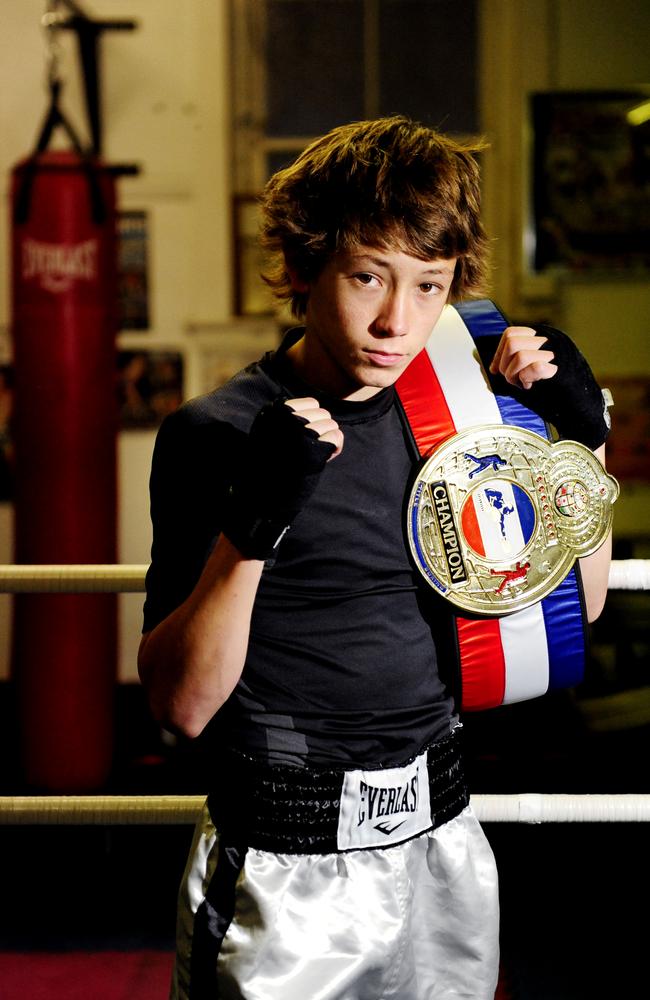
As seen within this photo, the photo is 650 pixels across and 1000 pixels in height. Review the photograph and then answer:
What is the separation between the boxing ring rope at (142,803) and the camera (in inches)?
51.5

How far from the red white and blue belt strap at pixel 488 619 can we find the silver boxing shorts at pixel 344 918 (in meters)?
0.12

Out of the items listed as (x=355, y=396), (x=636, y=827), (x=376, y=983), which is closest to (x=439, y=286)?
(x=355, y=396)

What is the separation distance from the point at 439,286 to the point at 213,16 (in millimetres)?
3599

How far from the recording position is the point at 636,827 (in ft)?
8.55

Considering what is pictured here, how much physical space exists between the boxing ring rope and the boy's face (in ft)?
1.79

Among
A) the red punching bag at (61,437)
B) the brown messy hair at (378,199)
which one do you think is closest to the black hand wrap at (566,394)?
the brown messy hair at (378,199)

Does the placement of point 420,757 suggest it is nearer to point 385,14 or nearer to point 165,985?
point 165,985

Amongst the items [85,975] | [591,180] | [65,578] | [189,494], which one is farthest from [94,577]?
[591,180]

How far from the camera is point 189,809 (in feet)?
4.38

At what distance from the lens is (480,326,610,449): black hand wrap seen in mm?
954

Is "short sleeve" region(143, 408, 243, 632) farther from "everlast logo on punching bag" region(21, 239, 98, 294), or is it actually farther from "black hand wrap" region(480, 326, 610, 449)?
"everlast logo on punching bag" region(21, 239, 98, 294)

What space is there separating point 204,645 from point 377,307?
0.33 metres

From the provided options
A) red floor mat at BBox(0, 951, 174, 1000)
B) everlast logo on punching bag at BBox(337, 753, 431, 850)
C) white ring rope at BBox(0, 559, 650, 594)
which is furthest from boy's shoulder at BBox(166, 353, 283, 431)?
red floor mat at BBox(0, 951, 174, 1000)

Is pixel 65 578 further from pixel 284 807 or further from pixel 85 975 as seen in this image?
pixel 85 975
